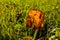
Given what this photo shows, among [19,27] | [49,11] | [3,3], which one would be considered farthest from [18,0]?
[19,27]

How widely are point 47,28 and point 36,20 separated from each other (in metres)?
0.25

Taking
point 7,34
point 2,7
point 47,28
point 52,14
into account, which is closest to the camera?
point 7,34

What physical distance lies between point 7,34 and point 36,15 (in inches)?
17.1

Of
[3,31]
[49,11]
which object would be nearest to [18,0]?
[49,11]

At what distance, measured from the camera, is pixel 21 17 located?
307 centimetres

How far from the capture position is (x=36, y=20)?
103 inches

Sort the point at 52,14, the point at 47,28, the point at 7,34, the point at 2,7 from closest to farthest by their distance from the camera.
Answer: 1. the point at 7,34
2. the point at 47,28
3. the point at 52,14
4. the point at 2,7

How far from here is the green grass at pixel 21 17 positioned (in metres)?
2.63

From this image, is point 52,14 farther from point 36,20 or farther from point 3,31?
point 3,31

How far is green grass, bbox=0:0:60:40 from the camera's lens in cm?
263

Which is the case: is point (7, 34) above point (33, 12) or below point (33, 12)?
below

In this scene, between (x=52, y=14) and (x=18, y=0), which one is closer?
(x=52, y=14)

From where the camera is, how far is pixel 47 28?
109 inches

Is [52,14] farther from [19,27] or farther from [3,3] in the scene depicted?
[3,3]
